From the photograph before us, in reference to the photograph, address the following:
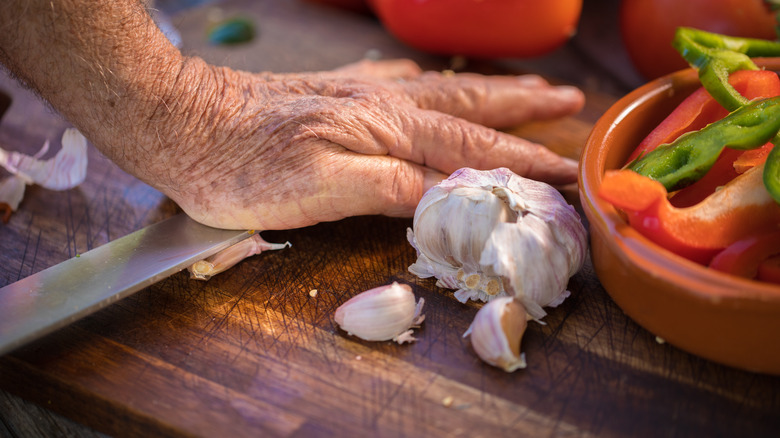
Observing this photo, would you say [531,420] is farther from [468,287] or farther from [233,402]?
[233,402]

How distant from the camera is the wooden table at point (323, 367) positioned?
3.07 feet

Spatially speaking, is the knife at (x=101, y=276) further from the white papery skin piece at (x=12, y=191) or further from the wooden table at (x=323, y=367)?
the white papery skin piece at (x=12, y=191)

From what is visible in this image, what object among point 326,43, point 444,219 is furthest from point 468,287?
point 326,43

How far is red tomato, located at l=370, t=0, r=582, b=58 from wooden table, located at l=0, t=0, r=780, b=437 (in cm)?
75

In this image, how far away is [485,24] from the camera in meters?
1.81

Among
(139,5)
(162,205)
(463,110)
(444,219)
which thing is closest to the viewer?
(444,219)

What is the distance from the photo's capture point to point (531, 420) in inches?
36.5

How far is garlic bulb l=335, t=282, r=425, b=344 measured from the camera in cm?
105

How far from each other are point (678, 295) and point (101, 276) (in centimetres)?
93

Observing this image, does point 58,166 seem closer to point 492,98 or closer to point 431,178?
point 431,178

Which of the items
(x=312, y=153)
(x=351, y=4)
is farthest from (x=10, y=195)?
(x=351, y=4)

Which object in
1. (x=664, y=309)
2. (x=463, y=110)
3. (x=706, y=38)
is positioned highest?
(x=706, y=38)

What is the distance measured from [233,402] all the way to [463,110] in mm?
879

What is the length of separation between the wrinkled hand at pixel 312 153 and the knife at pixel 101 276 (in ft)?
0.16
